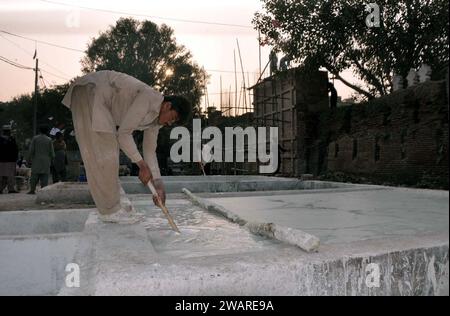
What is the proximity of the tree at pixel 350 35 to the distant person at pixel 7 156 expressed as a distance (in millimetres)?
8843

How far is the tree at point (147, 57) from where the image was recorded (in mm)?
27188

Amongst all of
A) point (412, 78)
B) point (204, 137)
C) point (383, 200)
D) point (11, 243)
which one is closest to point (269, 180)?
point (383, 200)

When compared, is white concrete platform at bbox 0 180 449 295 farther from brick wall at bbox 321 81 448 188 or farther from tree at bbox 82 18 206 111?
tree at bbox 82 18 206 111

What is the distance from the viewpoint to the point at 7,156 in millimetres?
8383

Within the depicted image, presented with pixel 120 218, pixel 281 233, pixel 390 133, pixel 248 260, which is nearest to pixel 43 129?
pixel 120 218

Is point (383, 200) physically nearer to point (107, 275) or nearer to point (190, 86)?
point (107, 275)

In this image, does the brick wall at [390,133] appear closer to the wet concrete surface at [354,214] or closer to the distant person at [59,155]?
the wet concrete surface at [354,214]

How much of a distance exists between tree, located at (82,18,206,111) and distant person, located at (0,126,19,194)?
18353 mm

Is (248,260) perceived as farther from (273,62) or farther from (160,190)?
(273,62)

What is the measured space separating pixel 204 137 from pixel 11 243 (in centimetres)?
1677

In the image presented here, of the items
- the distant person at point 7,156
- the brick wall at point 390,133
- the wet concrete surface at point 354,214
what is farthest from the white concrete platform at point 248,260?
the distant person at point 7,156

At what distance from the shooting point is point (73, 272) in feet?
5.34

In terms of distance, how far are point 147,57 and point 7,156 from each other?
21094 millimetres

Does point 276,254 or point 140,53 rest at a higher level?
point 140,53
